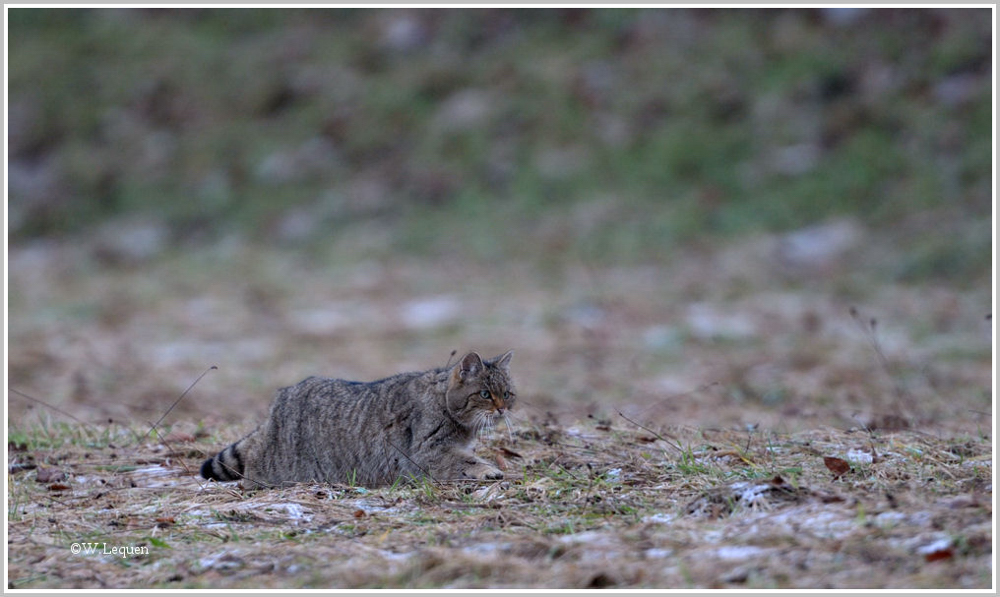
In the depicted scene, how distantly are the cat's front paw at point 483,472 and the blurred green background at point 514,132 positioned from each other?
708 cm

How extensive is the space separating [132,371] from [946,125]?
8.54 metres

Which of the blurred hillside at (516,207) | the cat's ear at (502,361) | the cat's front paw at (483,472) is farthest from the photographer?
the blurred hillside at (516,207)

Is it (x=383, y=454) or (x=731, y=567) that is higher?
(x=383, y=454)

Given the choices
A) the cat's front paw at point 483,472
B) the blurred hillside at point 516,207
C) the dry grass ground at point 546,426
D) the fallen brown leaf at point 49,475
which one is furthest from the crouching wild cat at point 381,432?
the blurred hillside at point 516,207

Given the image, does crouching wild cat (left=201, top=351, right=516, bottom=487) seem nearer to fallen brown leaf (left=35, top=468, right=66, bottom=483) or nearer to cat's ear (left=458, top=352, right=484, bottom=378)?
cat's ear (left=458, top=352, right=484, bottom=378)

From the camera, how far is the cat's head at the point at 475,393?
459 cm

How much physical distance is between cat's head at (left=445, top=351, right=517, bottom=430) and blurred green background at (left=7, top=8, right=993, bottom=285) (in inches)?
275

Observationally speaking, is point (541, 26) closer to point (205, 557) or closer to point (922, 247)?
point (922, 247)

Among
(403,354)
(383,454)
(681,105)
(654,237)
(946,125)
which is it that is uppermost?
(681,105)

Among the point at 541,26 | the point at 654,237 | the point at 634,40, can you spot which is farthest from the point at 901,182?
the point at 541,26

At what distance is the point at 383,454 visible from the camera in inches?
184

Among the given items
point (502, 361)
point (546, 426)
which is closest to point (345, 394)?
point (502, 361)

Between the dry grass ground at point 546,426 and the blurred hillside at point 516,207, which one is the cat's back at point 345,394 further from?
the blurred hillside at point 516,207

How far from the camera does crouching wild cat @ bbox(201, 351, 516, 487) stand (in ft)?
15.1
